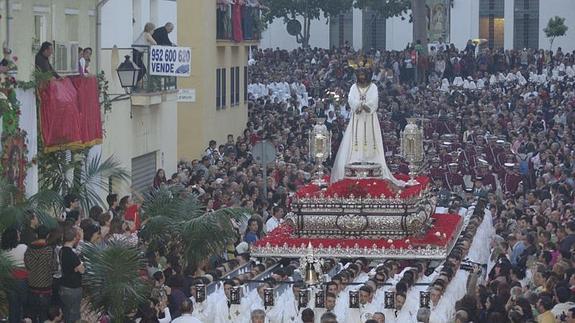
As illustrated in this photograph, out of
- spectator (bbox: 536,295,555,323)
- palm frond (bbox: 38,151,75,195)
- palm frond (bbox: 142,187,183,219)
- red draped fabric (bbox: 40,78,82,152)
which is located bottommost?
spectator (bbox: 536,295,555,323)

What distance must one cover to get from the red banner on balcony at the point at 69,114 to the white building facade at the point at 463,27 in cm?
5173

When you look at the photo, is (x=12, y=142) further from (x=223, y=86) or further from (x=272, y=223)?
(x=223, y=86)

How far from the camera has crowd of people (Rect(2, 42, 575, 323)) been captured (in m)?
19.7

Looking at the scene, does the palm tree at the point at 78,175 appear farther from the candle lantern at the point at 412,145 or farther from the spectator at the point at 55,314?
the candle lantern at the point at 412,145

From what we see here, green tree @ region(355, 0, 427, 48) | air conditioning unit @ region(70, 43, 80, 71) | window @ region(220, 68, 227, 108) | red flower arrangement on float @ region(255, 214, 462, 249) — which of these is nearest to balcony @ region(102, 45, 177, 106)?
air conditioning unit @ region(70, 43, 80, 71)

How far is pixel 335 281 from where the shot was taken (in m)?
21.2

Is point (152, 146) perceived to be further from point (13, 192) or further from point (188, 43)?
point (13, 192)

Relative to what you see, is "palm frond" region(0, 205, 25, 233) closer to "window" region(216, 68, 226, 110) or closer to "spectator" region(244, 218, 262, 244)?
"spectator" region(244, 218, 262, 244)

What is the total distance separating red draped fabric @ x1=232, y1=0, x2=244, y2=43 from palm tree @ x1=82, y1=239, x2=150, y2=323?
85.9ft

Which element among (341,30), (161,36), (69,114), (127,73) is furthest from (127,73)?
(341,30)

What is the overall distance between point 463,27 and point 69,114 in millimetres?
56573

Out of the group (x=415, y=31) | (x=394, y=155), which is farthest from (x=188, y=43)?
(x=415, y=31)

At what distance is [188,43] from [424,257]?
17848 millimetres

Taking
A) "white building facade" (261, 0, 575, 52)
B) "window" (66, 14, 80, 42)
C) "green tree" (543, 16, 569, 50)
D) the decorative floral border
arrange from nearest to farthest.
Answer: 1. the decorative floral border
2. "window" (66, 14, 80, 42)
3. "green tree" (543, 16, 569, 50)
4. "white building facade" (261, 0, 575, 52)
